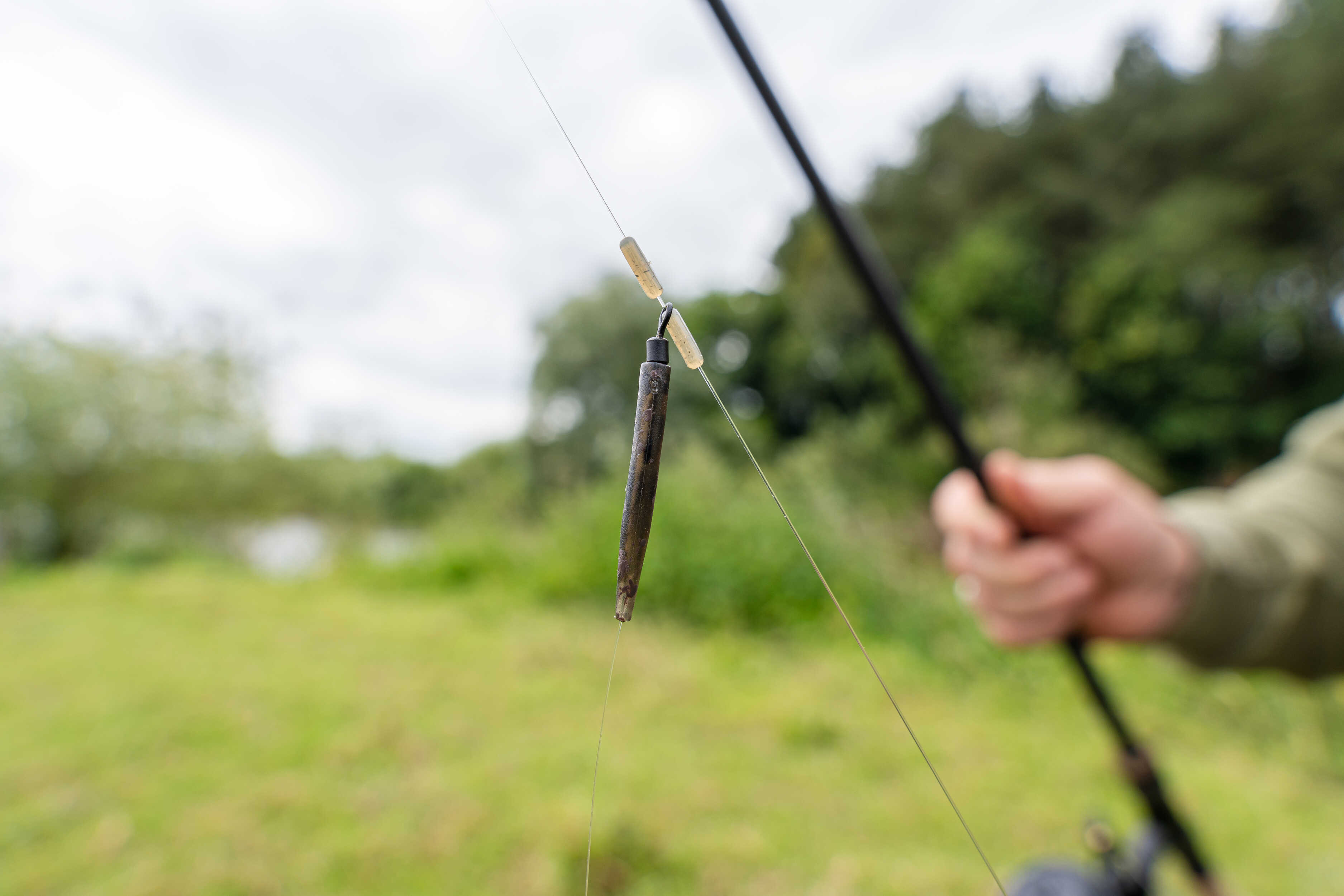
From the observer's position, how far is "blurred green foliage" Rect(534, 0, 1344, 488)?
29.6 ft

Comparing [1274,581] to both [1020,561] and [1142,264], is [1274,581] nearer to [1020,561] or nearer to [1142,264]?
[1020,561]

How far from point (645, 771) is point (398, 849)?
1.03m

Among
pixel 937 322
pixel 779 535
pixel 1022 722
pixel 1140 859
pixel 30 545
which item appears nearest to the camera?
pixel 1140 859

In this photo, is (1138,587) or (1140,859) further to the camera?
(1138,587)

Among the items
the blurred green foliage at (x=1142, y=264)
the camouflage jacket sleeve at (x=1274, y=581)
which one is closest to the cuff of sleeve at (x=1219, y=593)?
the camouflage jacket sleeve at (x=1274, y=581)

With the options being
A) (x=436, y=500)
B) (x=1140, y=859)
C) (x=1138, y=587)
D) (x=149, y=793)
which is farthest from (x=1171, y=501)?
(x=149, y=793)

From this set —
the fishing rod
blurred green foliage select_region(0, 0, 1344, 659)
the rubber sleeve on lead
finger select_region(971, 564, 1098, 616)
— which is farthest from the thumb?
the rubber sleeve on lead

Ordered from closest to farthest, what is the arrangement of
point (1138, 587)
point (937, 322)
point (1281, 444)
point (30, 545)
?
point (1138, 587) < point (30, 545) < point (1281, 444) < point (937, 322)

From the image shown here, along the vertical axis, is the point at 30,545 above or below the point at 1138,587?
above

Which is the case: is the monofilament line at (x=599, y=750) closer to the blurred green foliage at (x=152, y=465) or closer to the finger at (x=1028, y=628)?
the finger at (x=1028, y=628)

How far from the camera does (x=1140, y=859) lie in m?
1.11

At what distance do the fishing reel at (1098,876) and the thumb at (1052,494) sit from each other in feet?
2.46

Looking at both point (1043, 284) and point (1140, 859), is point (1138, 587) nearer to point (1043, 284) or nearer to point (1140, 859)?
point (1140, 859)

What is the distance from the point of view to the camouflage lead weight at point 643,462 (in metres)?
0.47
